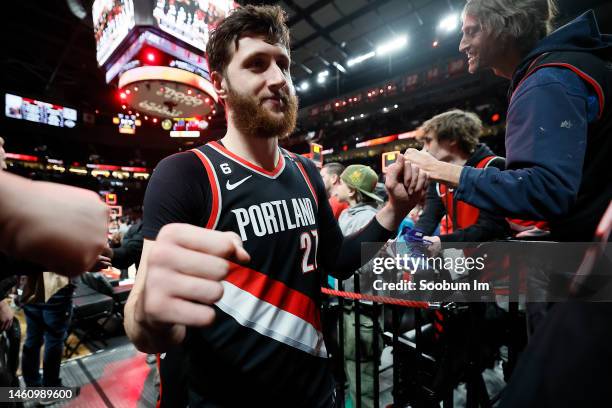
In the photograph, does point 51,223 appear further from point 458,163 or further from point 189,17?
point 189,17

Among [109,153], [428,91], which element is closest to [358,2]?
[428,91]

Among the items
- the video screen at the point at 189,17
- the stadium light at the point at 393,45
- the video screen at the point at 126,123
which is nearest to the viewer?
the video screen at the point at 189,17

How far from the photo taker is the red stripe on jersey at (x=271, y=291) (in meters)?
1.17

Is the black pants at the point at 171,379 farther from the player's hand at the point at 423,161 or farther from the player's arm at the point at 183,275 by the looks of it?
the player's hand at the point at 423,161

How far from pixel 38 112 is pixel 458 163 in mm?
23579

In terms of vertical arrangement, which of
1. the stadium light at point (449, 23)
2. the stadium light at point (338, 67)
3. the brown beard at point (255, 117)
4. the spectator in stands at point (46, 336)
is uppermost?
the stadium light at point (338, 67)

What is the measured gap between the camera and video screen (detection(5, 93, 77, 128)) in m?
16.1

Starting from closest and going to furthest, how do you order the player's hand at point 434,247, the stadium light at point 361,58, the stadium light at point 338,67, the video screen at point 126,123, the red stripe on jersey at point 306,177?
the red stripe on jersey at point 306,177
the player's hand at point 434,247
the stadium light at point 361,58
the stadium light at point 338,67
the video screen at point 126,123

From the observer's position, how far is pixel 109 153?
86.4ft

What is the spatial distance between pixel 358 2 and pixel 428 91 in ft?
21.1

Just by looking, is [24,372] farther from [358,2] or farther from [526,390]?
[358,2]

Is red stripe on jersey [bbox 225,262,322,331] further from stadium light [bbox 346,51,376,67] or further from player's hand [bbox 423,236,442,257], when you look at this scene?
stadium light [bbox 346,51,376,67]

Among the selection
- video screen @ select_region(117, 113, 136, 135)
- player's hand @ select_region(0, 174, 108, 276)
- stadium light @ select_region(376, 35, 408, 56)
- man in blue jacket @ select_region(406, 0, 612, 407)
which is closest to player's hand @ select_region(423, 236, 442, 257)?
man in blue jacket @ select_region(406, 0, 612, 407)

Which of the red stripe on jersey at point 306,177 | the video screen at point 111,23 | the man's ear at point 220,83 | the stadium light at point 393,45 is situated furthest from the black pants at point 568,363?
the stadium light at point 393,45
